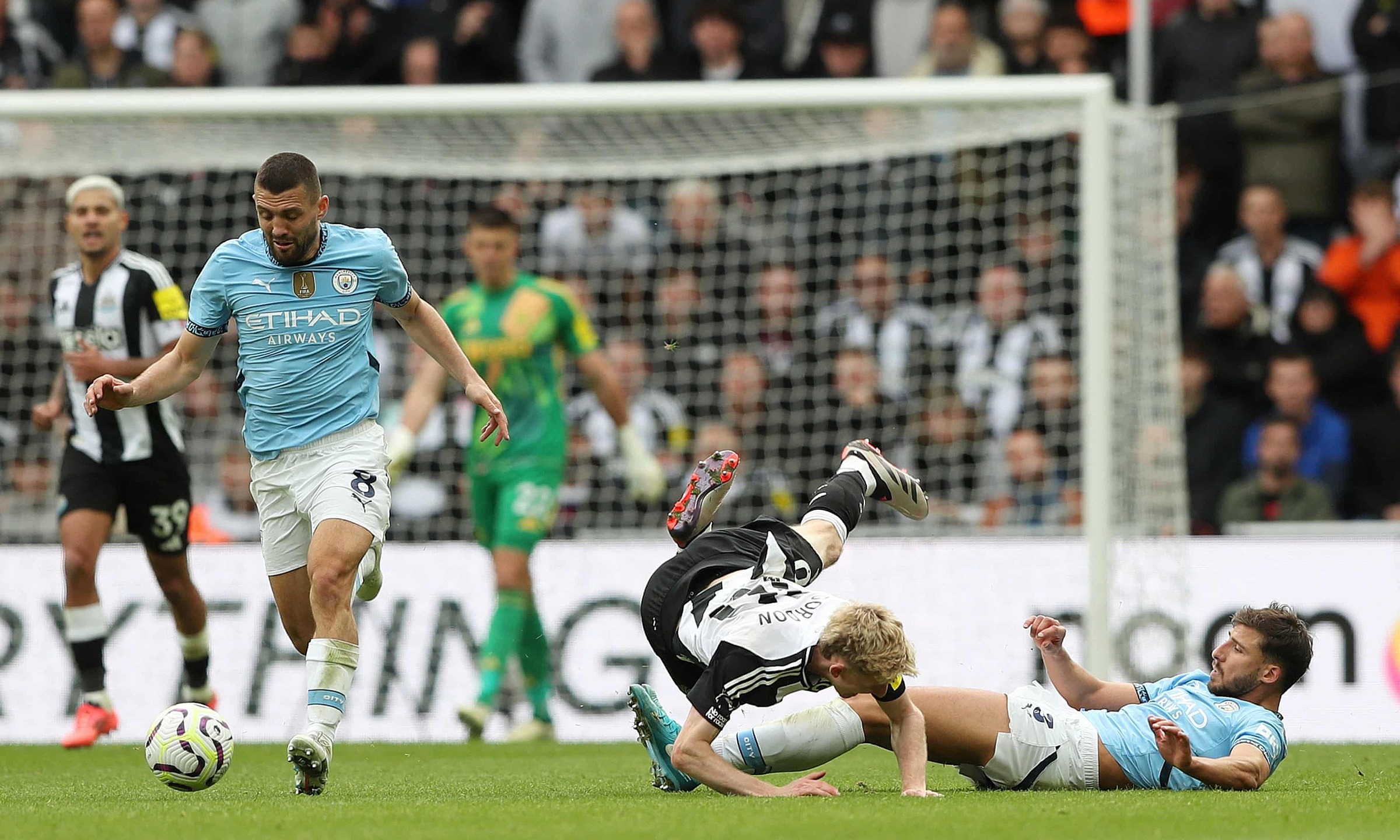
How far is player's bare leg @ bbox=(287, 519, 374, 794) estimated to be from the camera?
6.09 metres

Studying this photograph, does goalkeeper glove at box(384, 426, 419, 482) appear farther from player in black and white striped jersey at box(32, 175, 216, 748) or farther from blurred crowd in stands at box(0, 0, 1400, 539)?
blurred crowd in stands at box(0, 0, 1400, 539)

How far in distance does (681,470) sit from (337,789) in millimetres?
5667

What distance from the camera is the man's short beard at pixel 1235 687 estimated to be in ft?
20.6

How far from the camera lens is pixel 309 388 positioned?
252 inches

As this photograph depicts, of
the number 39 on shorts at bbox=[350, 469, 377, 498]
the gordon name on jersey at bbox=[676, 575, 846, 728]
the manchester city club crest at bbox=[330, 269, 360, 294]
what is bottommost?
the gordon name on jersey at bbox=[676, 575, 846, 728]

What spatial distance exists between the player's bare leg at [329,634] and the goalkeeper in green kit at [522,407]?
11.5ft

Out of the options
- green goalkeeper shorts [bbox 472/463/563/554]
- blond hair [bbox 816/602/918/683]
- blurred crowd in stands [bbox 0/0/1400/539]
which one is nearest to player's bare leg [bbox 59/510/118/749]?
green goalkeeper shorts [bbox 472/463/563/554]


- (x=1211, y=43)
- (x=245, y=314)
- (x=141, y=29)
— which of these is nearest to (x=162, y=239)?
(x=141, y=29)

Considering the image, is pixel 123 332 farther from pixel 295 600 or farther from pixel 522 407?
pixel 295 600

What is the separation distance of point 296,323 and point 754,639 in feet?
6.55

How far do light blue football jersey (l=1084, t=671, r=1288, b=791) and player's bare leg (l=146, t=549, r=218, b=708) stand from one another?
465cm

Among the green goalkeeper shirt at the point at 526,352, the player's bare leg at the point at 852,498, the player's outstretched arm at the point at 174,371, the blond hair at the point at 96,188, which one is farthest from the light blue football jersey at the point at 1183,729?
the blond hair at the point at 96,188

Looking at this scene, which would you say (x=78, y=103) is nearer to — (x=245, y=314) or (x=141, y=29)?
(x=141, y=29)

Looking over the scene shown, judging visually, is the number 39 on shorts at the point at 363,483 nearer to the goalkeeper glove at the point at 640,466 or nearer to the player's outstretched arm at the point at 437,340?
the player's outstretched arm at the point at 437,340
